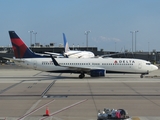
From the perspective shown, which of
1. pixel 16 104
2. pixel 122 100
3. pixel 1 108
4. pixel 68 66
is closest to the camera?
pixel 1 108

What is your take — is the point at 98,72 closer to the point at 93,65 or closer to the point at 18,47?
the point at 93,65

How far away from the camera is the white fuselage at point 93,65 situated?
40.4 metres

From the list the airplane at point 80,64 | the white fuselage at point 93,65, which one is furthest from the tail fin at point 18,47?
the white fuselage at point 93,65

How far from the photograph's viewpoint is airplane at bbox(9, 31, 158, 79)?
40.3 m

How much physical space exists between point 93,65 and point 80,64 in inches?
75.0

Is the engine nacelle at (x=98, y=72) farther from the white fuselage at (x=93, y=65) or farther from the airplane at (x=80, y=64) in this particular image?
the white fuselage at (x=93, y=65)

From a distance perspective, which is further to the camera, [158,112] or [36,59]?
[36,59]

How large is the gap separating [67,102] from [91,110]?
11.4 ft

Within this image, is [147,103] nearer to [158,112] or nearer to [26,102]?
[158,112]

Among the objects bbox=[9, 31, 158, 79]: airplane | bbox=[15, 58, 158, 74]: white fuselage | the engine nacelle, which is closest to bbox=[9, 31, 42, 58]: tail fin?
bbox=[9, 31, 158, 79]: airplane

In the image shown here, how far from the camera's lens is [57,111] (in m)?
15.5

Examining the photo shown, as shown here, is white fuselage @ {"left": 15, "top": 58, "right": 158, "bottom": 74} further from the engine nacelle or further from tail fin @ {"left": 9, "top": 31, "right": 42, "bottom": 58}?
tail fin @ {"left": 9, "top": 31, "right": 42, "bottom": 58}

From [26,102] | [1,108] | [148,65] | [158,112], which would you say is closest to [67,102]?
[26,102]

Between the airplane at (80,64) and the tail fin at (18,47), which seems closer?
the airplane at (80,64)
